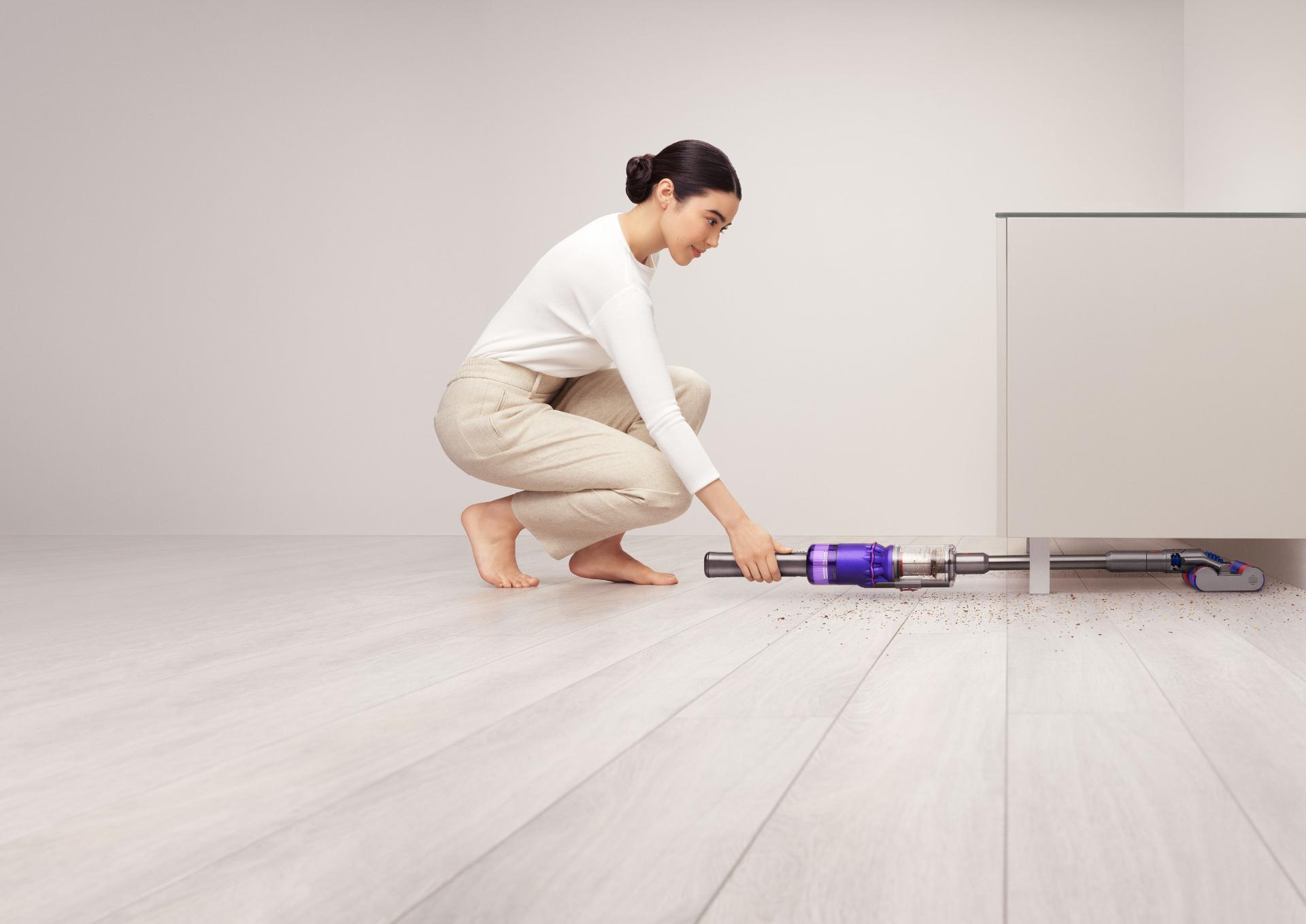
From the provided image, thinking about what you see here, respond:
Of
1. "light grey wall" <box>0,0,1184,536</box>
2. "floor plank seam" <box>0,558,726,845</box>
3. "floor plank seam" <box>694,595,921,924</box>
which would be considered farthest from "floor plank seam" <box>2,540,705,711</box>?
"light grey wall" <box>0,0,1184,536</box>

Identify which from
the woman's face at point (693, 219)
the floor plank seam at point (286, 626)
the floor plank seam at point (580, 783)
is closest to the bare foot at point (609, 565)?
the floor plank seam at point (286, 626)

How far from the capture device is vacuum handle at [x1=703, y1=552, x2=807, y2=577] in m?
1.72

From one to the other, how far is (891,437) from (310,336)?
6.47ft

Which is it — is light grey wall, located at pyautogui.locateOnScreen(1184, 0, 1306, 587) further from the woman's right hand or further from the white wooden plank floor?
the woman's right hand

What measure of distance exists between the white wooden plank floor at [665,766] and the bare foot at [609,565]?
39cm

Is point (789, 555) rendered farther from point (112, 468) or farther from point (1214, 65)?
point (112, 468)

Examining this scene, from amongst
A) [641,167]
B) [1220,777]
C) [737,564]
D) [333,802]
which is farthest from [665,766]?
[641,167]

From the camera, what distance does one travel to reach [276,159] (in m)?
3.79

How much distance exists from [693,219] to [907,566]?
2.17 ft

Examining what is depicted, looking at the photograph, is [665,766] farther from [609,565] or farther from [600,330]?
[609,565]

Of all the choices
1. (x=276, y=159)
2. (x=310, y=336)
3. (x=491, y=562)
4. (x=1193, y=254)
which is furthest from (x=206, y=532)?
(x=1193, y=254)

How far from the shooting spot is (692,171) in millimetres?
1825

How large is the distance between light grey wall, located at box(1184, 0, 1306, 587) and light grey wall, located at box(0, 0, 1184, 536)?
0.80 ft

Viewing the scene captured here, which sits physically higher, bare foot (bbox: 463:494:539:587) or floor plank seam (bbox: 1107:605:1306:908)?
bare foot (bbox: 463:494:539:587)
